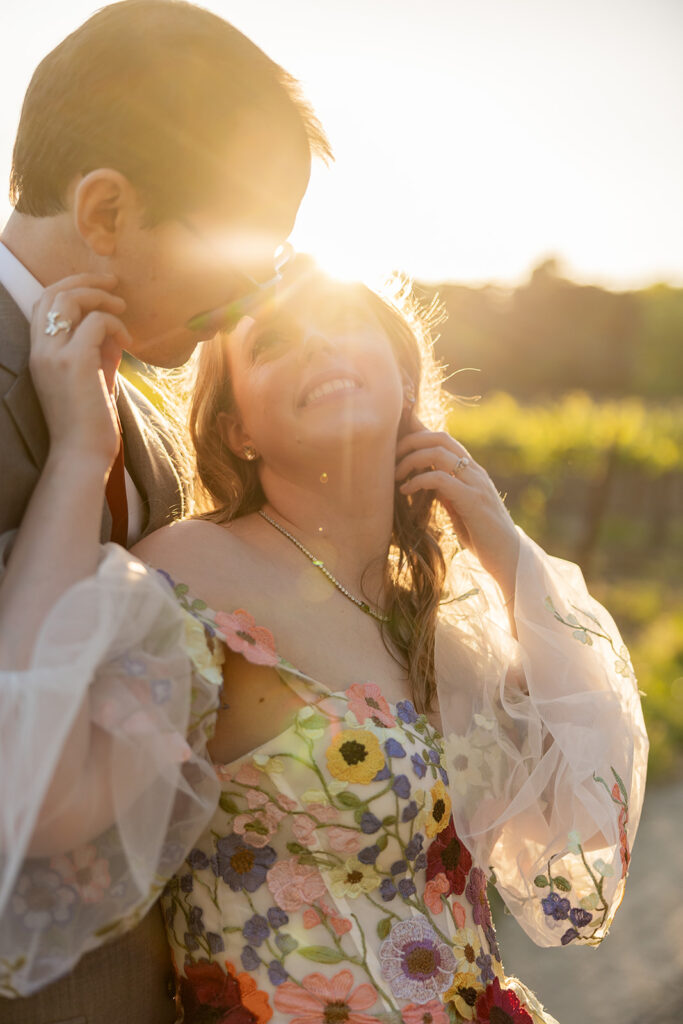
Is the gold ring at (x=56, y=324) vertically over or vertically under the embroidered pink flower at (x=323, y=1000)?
over

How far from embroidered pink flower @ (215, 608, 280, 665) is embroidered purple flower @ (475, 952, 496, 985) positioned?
822 mm

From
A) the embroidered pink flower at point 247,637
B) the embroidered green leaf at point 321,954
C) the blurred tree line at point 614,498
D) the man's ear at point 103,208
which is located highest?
the man's ear at point 103,208

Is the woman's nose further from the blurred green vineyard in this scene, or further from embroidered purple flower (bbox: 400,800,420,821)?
the blurred green vineyard

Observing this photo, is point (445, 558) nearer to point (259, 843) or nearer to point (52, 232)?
point (259, 843)

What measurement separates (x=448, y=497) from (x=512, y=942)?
3165 millimetres

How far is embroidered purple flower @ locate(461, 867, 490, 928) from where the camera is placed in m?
2.09

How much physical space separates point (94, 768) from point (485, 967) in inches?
44.0

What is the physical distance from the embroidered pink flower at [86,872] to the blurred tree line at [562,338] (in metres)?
18.6

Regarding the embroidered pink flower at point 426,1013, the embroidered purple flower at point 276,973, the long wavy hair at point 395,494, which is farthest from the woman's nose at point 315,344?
the embroidered pink flower at point 426,1013

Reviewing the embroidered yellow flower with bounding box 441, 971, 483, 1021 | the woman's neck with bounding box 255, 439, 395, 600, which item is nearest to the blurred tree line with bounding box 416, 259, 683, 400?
the woman's neck with bounding box 255, 439, 395, 600

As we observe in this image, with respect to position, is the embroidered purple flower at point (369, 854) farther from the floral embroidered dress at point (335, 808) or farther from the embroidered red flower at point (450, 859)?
the embroidered red flower at point (450, 859)

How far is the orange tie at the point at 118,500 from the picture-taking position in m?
1.90

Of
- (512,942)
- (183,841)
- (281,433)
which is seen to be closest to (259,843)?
(183,841)

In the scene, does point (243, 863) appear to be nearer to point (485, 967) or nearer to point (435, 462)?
point (485, 967)
